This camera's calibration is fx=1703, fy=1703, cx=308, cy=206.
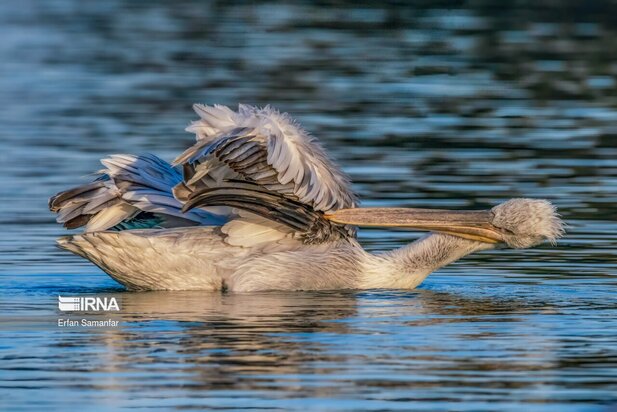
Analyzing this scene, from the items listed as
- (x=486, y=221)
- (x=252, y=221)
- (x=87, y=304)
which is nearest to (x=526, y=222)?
(x=486, y=221)

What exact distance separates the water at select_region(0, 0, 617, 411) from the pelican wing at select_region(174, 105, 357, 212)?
0.64m

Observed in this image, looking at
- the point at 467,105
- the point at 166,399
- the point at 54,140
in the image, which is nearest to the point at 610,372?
the point at 166,399

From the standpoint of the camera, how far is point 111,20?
89.8ft

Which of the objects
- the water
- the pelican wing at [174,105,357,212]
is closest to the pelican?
the pelican wing at [174,105,357,212]

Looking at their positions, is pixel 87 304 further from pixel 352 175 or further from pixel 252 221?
pixel 352 175

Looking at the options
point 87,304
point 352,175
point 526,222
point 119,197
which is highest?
point 352,175

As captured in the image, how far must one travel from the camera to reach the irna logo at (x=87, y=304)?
939 centimetres

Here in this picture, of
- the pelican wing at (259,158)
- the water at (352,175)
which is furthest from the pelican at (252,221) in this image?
the water at (352,175)

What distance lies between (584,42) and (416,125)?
7.82 metres

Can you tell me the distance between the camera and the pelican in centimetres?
984

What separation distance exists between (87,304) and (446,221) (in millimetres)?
2301

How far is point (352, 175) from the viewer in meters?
14.5

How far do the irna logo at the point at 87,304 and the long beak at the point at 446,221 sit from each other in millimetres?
1433

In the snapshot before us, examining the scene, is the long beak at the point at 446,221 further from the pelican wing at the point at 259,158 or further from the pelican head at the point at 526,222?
the pelican wing at the point at 259,158
